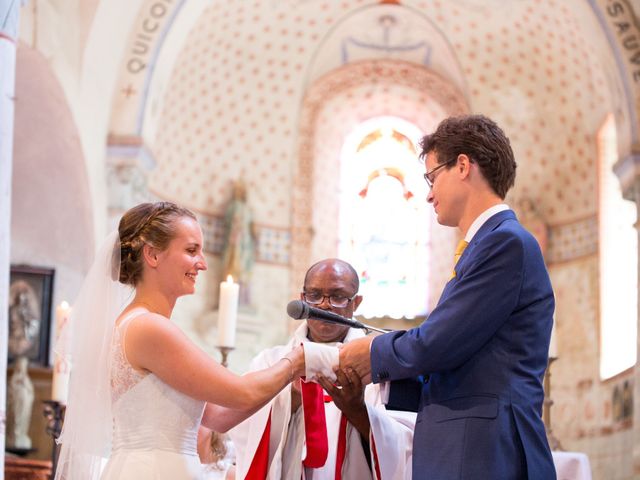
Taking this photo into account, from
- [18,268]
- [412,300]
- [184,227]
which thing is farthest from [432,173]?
[412,300]

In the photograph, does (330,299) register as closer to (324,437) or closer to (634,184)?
(324,437)

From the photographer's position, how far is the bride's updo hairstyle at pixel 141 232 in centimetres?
391

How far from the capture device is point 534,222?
46.7 ft

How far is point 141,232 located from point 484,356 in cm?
136

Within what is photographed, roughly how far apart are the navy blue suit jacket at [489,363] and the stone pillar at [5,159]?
411 centimetres

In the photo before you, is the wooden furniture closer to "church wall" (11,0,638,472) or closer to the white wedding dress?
"church wall" (11,0,638,472)

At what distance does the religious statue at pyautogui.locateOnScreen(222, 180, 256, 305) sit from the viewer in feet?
46.8

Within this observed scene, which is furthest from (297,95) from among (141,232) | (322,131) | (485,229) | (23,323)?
(485,229)

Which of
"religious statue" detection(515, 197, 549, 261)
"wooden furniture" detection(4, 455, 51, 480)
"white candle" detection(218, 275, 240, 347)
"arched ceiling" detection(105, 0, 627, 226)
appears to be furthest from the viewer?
"religious statue" detection(515, 197, 549, 261)

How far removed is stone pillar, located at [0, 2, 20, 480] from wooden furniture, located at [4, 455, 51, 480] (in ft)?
5.86

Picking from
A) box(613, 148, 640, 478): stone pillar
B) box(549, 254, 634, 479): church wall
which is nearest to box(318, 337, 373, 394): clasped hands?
box(613, 148, 640, 478): stone pillar

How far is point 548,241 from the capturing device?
1425 cm

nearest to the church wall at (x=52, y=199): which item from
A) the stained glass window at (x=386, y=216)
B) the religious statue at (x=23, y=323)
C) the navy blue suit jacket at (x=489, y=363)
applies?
the religious statue at (x=23, y=323)

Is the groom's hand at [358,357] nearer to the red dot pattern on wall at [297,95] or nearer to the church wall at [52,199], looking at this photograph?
the church wall at [52,199]
